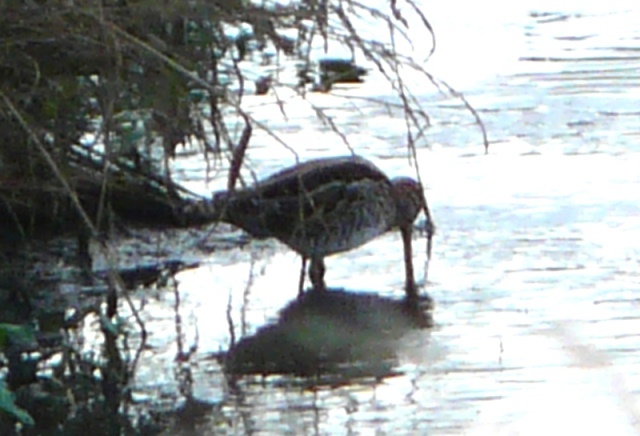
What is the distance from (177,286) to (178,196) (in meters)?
0.74

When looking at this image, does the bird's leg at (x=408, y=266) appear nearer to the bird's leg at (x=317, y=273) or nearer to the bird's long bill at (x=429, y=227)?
the bird's long bill at (x=429, y=227)

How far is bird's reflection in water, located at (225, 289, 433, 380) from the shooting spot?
5.91 meters

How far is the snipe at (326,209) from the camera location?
6805 millimetres

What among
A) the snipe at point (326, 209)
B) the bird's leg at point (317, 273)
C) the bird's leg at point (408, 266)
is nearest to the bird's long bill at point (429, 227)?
the snipe at point (326, 209)

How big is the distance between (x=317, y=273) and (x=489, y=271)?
63cm

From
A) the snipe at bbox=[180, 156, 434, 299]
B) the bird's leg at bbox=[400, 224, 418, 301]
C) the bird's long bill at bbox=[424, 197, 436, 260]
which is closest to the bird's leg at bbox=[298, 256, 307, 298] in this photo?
the snipe at bbox=[180, 156, 434, 299]

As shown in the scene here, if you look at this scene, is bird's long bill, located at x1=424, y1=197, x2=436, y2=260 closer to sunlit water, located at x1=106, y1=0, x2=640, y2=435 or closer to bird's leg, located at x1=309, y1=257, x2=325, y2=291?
sunlit water, located at x1=106, y1=0, x2=640, y2=435

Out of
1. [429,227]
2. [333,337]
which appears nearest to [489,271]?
[429,227]

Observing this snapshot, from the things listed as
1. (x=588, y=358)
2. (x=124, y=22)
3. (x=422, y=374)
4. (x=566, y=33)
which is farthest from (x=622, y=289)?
(x=566, y=33)

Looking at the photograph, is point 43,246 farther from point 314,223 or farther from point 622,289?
point 622,289

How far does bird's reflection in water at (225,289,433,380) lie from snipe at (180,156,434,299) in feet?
0.50

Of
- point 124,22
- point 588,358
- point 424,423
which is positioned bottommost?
point 424,423

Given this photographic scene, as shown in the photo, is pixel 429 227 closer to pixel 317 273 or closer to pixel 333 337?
pixel 317 273

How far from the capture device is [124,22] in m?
5.35
